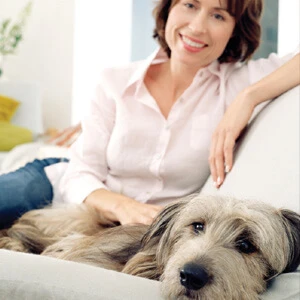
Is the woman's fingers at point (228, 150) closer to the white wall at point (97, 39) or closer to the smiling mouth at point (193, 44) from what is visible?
the smiling mouth at point (193, 44)

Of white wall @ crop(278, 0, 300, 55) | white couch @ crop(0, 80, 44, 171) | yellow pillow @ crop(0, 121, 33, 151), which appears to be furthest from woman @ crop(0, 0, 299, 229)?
white couch @ crop(0, 80, 44, 171)

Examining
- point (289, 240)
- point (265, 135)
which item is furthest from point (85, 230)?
point (289, 240)

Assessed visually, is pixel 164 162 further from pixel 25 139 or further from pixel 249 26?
pixel 25 139

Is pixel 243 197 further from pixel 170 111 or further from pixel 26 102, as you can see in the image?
pixel 26 102

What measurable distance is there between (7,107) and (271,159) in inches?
148

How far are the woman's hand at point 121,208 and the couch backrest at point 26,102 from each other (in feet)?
10.4

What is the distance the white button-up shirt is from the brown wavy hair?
0.22ft

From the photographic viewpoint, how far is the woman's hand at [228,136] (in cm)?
175

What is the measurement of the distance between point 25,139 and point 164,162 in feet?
9.28

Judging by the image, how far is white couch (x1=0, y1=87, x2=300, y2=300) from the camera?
0.99 metres

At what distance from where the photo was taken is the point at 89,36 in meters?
5.38

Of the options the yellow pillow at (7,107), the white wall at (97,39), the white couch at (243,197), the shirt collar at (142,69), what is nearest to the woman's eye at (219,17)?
the shirt collar at (142,69)

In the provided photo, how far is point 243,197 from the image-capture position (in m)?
1.49

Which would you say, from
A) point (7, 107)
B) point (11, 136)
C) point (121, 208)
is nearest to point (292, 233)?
point (121, 208)
